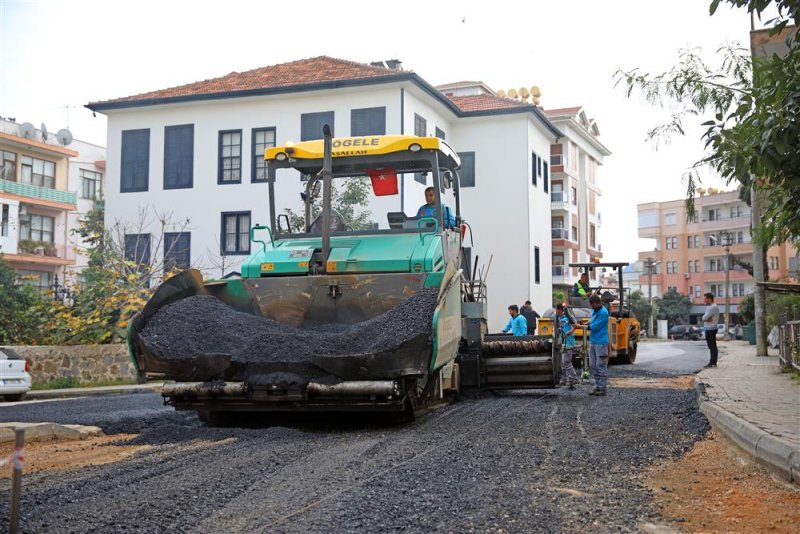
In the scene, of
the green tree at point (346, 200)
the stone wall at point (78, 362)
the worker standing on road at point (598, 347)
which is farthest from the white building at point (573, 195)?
the worker standing on road at point (598, 347)

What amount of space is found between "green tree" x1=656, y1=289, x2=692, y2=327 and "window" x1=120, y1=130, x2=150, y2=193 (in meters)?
55.8

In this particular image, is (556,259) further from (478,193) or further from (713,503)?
(713,503)

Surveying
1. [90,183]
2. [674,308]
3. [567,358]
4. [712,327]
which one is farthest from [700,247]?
[567,358]

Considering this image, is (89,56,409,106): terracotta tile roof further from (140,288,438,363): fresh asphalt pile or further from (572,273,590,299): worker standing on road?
(140,288,438,363): fresh asphalt pile

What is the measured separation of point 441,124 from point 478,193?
11.6 feet

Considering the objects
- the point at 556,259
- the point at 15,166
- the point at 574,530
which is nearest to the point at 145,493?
the point at 574,530

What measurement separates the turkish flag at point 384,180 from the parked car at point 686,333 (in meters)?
58.1

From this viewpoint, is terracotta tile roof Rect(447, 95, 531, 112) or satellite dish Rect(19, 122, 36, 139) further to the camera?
satellite dish Rect(19, 122, 36, 139)

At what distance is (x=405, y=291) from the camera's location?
896cm

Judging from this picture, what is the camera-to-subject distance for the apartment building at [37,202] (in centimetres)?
4378

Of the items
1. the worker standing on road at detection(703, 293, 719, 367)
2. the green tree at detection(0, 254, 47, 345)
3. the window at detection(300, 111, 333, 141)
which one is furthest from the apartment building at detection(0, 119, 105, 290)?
the worker standing on road at detection(703, 293, 719, 367)

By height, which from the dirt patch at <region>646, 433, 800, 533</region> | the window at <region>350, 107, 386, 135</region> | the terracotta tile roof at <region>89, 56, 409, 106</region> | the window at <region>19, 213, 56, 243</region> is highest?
the terracotta tile roof at <region>89, 56, 409, 106</region>

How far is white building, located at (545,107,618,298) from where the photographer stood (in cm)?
5684

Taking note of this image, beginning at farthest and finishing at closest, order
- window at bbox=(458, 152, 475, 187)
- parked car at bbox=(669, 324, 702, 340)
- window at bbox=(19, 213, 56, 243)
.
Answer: parked car at bbox=(669, 324, 702, 340), window at bbox=(19, 213, 56, 243), window at bbox=(458, 152, 475, 187)
